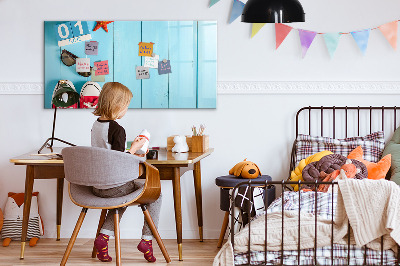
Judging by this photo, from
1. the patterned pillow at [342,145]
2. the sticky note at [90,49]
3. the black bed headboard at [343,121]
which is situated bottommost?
the patterned pillow at [342,145]

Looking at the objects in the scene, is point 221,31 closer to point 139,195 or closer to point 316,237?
point 139,195

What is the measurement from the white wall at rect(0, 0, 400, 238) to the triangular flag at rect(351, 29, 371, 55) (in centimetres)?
4

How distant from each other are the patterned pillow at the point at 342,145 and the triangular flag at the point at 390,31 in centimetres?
65

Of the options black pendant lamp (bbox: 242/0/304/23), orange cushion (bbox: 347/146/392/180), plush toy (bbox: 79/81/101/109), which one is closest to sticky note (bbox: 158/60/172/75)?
plush toy (bbox: 79/81/101/109)

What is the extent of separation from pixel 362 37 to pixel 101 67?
1.86 m

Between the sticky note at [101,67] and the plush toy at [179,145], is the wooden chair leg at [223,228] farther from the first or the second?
the sticky note at [101,67]

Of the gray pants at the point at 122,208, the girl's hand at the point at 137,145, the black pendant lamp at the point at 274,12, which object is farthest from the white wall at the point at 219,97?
the black pendant lamp at the point at 274,12

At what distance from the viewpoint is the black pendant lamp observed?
3104mm

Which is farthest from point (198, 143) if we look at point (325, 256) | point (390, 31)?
point (390, 31)

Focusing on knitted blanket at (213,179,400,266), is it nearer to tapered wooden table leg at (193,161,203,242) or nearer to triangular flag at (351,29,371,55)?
tapered wooden table leg at (193,161,203,242)

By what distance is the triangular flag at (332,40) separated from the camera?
430 centimetres

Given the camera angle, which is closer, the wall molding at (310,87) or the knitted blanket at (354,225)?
the knitted blanket at (354,225)

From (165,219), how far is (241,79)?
116 cm

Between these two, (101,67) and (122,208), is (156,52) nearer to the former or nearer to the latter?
(101,67)
